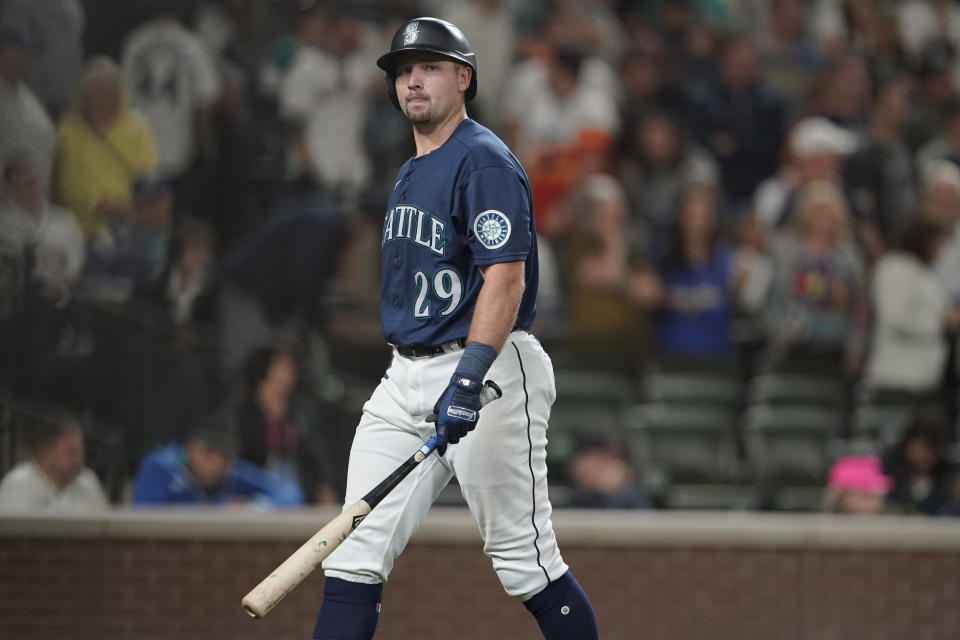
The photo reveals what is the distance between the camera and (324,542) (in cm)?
346

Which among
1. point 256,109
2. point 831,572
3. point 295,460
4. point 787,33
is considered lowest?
point 831,572

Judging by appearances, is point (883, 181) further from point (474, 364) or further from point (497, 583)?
point (474, 364)

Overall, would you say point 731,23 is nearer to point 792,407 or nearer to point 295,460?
point 792,407

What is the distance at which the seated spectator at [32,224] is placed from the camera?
5691 millimetres

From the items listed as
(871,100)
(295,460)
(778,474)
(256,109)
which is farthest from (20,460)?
(871,100)

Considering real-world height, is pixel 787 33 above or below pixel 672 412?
above

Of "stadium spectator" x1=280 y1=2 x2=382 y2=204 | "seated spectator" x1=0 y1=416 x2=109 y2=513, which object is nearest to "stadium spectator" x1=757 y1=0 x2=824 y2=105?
"stadium spectator" x1=280 y1=2 x2=382 y2=204

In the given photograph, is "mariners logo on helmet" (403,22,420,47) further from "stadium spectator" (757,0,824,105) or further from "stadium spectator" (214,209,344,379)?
"stadium spectator" (757,0,824,105)

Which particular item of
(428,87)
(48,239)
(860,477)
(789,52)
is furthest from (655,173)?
(428,87)

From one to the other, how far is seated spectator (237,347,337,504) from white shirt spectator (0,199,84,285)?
0.92 m

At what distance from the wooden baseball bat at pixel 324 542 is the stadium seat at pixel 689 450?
3622mm

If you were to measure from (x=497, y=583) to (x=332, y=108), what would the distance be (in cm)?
327

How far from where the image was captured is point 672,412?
7430 mm

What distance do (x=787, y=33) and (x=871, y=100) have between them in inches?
40.5
